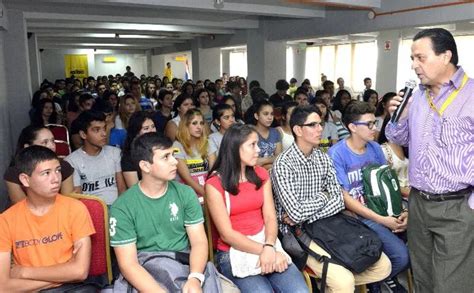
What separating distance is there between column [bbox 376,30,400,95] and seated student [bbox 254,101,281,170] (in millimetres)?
7324

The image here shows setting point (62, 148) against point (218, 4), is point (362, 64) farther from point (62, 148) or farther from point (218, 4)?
point (62, 148)

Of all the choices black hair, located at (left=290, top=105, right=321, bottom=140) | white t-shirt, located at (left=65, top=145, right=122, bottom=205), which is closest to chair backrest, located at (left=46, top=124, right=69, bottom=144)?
white t-shirt, located at (left=65, top=145, right=122, bottom=205)

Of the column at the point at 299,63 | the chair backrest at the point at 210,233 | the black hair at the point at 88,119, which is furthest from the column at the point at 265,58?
the chair backrest at the point at 210,233

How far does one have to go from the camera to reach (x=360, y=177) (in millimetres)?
2912

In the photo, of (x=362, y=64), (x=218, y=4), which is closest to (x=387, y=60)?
(x=362, y=64)

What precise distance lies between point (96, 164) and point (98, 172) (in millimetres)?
68

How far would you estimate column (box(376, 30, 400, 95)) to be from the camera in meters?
10.6

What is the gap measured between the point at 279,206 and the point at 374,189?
0.65 metres

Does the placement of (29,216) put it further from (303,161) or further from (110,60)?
(110,60)

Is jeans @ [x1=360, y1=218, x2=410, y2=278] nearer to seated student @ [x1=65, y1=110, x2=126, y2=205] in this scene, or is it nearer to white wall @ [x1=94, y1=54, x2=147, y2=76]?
seated student @ [x1=65, y1=110, x2=126, y2=205]

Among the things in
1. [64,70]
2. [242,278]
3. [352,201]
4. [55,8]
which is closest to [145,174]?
[242,278]

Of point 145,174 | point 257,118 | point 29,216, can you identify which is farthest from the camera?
point 257,118

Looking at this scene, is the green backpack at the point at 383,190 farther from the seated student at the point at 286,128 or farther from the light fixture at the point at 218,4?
the light fixture at the point at 218,4

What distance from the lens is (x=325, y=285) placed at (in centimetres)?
239
